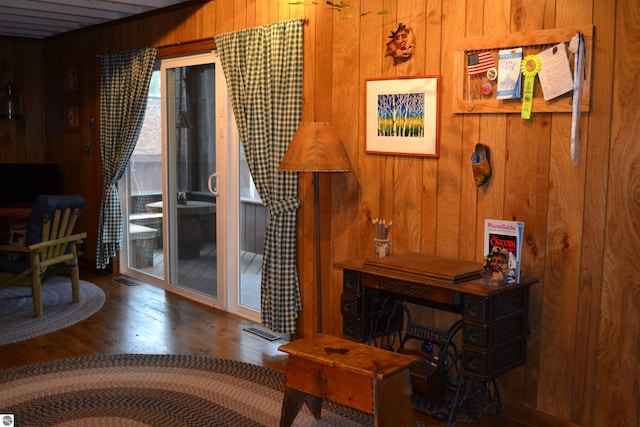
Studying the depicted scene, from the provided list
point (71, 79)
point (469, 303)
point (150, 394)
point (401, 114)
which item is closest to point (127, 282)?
point (71, 79)

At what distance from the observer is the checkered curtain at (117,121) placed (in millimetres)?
5629

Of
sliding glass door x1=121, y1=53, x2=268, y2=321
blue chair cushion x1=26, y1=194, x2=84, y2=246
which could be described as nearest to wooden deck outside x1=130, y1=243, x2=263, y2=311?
sliding glass door x1=121, y1=53, x2=268, y2=321

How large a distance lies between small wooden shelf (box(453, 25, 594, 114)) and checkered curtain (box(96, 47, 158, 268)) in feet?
9.91

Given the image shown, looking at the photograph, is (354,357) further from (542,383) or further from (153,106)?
(153,106)

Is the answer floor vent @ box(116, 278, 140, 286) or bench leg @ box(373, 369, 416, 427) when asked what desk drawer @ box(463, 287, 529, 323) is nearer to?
bench leg @ box(373, 369, 416, 427)

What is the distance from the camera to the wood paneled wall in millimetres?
2828

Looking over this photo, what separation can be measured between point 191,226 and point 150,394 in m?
2.13

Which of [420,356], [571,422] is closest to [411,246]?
[420,356]

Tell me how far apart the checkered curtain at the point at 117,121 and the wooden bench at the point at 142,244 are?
123 mm

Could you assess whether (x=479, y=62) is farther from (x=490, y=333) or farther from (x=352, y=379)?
(x=352, y=379)

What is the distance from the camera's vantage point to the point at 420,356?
3443 mm

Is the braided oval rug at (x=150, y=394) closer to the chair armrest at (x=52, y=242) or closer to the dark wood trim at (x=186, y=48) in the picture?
the chair armrest at (x=52, y=242)

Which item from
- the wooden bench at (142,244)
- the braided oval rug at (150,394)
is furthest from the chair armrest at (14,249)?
the wooden bench at (142,244)

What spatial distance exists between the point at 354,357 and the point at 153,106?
144 inches
